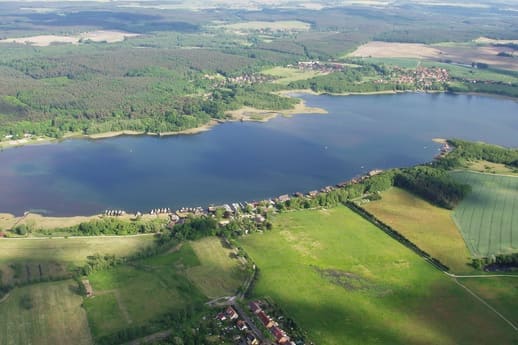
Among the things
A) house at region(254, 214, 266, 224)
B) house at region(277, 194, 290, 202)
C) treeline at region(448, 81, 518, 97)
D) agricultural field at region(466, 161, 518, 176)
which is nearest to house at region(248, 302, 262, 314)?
house at region(254, 214, 266, 224)

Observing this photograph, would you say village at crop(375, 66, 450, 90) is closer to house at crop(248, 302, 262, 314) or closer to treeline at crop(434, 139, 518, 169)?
treeline at crop(434, 139, 518, 169)

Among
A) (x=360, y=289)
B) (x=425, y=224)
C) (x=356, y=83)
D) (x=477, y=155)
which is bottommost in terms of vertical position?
(x=360, y=289)

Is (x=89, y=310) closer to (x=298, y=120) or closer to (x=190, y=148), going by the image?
(x=190, y=148)

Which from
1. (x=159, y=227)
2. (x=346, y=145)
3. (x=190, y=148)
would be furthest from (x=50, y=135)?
(x=346, y=145)

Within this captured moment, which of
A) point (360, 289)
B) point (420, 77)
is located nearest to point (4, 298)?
point (360, 289)

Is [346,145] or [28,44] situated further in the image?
[28,44]

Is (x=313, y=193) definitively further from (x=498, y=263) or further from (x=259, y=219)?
(x=498, y=263)
